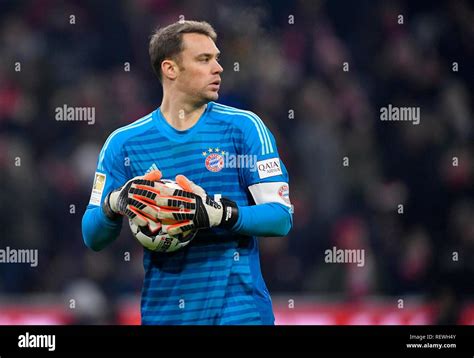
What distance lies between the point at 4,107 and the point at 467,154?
369cm

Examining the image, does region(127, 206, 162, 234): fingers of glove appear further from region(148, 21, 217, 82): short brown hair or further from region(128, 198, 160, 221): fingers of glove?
region(148, 21, 217, 82): short brown hair

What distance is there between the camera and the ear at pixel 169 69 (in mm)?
4336

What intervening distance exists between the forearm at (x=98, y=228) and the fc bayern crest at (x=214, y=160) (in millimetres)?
452

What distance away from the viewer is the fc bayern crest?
13.4 feet

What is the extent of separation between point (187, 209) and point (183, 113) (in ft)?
1.87

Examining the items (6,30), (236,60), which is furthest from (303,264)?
(6,30)

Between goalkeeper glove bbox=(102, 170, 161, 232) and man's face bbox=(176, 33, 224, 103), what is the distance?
502 millimetres

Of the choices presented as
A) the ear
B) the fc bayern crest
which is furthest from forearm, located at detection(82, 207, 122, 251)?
the ear

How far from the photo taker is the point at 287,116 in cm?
762

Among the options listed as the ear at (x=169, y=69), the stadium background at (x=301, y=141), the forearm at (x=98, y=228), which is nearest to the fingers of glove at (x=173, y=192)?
the forearm at (x=98, y=228)

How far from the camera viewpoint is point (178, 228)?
386 centimetres

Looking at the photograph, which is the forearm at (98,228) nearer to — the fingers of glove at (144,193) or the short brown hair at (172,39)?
the fingers of glove at (144,193)

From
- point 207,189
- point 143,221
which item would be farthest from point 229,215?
point 143,221

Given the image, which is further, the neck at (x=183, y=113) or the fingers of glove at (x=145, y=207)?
the neck at (x=183, y=113)
